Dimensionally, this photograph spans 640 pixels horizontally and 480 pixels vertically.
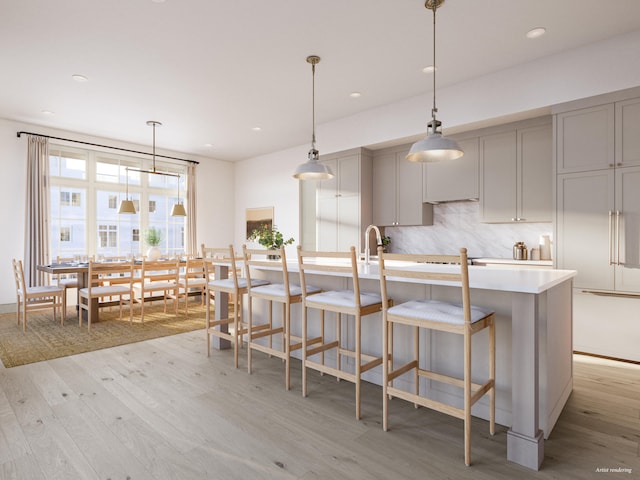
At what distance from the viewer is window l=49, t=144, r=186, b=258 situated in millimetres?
6031

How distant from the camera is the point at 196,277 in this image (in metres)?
5.82

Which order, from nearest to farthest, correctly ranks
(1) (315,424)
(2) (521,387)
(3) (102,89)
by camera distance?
1. (2) (521,387)
2. (1) (315,424)
3. (3) (102,89)

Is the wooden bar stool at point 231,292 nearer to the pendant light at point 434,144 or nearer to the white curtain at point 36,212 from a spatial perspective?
the pendant light at point 434,144

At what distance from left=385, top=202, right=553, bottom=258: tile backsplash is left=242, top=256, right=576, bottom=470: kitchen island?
2105 mm

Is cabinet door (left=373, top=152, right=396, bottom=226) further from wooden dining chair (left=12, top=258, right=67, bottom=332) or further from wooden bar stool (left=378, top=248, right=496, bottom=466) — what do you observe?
wooden dining chair (left=12, top=258, right=67, bottom=332)

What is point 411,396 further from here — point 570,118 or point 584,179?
point 570,118

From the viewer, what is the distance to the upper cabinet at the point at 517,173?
3986mm

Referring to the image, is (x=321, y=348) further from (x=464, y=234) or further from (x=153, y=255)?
(x=153, y=255)

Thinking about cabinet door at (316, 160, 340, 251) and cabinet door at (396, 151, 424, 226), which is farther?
cabinet door at (316, 160, 340, 251)

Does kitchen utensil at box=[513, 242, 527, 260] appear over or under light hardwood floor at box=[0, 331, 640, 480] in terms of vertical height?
over

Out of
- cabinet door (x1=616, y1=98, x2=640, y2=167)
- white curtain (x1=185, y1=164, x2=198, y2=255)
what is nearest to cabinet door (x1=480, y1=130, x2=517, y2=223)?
cabinet door (x1=616, y1=98, x2=640, y2=167)

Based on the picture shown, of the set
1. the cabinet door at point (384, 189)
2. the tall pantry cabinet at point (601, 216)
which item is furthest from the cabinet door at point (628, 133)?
the cabinet door at point (384, 189)

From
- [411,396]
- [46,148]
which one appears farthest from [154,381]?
[46,148]

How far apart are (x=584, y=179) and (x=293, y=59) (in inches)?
118
